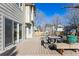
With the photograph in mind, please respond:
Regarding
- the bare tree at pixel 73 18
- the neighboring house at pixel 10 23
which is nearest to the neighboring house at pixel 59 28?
the bare tree at pixel 73 18

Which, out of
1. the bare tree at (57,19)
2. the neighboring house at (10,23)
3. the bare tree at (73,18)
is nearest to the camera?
the neighboring house at (10,23)

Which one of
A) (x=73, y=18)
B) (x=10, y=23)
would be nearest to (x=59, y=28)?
(x=73, y=18)

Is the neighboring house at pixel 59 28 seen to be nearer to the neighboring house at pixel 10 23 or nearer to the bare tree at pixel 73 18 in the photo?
the bare tree at pixel 73 18

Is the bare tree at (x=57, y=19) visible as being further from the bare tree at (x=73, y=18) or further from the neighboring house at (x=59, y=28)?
the bare tree at (x=73, y=18)

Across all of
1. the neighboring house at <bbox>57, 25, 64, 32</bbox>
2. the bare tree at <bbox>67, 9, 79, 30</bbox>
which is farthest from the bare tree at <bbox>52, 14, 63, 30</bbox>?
the bare tree at <bbox>67, 9, 79, 30</bbox>

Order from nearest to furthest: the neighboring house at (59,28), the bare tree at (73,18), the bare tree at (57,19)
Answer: the bare tree at (73,18)
the bare tree at (57,19)
the neighboring house at (59,28)

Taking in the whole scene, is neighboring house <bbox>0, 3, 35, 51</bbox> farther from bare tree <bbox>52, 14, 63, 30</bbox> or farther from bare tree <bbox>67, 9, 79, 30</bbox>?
bare tree <bbox>67, 9, 79, 30</bbox>

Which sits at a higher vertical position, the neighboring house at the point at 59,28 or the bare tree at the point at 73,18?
the bare tree at the point at 73,18

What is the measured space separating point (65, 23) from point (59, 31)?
1.37 metres

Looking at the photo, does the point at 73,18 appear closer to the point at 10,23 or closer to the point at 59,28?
the point at 59,28

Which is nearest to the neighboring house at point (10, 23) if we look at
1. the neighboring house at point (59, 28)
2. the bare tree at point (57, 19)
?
the bare tree at point (57, 19)

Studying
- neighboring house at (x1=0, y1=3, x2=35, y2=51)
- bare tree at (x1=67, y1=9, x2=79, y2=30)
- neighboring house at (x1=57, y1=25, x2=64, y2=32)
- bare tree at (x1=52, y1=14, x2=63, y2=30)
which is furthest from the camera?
neighboring house at (x1=57, y1=25, x2=64, y2=32)

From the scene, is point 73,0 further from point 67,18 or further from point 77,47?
point 67,18

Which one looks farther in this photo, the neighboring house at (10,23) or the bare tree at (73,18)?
the bare tree at (73,18)
